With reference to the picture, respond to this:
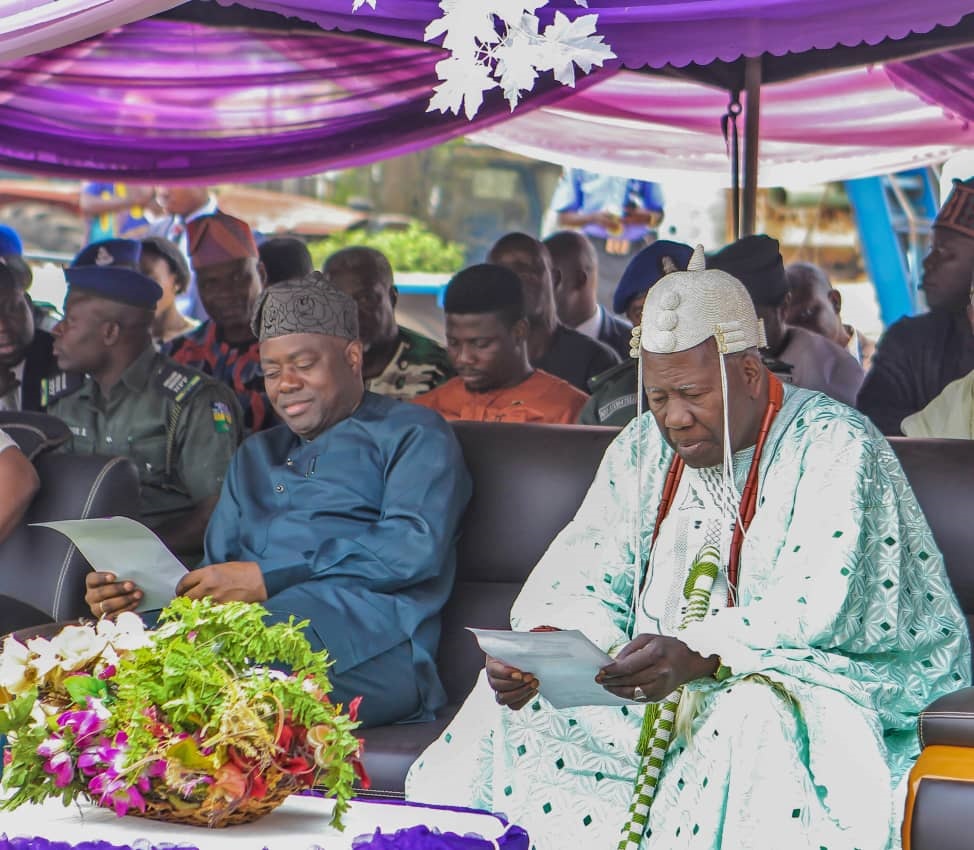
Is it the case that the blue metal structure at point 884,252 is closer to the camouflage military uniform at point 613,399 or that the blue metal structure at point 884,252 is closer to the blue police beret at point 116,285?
the camouflage military uniform at point 613,399

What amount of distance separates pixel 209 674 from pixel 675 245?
4.10 m

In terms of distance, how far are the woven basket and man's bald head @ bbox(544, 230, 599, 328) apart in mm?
5652

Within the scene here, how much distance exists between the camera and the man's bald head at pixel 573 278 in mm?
→ 8352

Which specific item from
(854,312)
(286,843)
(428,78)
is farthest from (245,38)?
(854,312)

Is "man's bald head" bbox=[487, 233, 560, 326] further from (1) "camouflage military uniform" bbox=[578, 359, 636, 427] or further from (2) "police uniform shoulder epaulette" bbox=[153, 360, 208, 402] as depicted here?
(2) "police uniform shoulder epaulette" bbox=[153, 360, 208, 402]

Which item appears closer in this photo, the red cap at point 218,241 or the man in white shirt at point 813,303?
the red cap at point 218,241

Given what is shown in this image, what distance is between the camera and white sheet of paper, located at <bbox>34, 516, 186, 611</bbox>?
4.04 m

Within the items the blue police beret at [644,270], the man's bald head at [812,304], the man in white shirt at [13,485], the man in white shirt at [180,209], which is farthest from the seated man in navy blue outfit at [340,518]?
the man in white shirt at [180,209]

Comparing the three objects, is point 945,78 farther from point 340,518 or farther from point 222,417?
point 340,518

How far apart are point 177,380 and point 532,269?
2.07 m

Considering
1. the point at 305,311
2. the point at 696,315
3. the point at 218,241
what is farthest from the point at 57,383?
the point at 696,315

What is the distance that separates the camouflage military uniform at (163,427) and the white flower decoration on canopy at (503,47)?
A: 2.51m

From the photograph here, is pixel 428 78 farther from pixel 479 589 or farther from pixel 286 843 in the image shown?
pixel 286 843

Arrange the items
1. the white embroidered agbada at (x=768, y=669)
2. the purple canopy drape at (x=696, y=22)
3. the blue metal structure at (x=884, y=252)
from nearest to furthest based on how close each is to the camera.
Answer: the white embroidered agbada at (x=768, y=669), the purple canopy drape at (x=696, y=22), the blue metal structure at (x=884, y=252)
